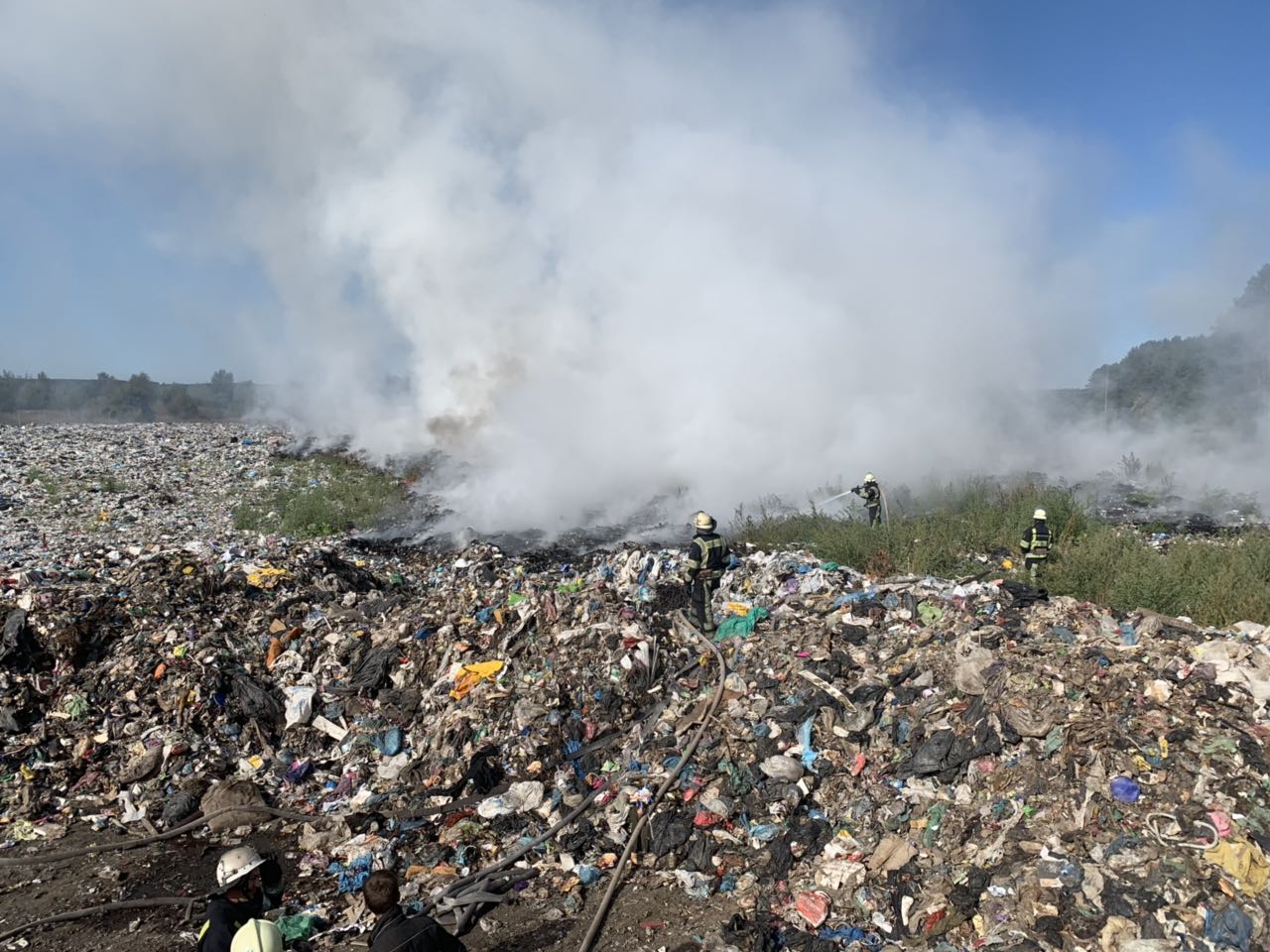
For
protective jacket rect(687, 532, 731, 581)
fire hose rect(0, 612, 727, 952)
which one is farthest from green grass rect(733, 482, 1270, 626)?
fire hose rect(0, 612, 727, 952)

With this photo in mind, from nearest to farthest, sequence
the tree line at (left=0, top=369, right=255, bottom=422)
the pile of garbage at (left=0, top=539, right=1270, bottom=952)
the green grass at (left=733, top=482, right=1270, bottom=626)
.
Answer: the pile of garbage at (left=0, top=539, right=1270, bottom=952)
the green grass at (left=733, top=482, right=1270, bottom=626)
the tree line at (left=0, top=369, right=255, bottom=422)

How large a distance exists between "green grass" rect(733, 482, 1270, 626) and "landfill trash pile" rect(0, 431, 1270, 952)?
123 centimetres

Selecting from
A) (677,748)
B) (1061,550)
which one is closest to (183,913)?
(677,748)

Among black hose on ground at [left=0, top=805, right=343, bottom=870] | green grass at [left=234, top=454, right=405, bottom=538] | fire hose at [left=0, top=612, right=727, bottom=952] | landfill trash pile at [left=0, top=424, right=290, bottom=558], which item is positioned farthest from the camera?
green grass at [left=234, top=454, right=405, bottom=538]

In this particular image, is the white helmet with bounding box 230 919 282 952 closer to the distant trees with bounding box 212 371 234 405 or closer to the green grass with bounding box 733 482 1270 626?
the green grass with bounding box 733 482 1270 626

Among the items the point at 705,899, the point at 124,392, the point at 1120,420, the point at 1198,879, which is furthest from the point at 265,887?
the point at 124,392

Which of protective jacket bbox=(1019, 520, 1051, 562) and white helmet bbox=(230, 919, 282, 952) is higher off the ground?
protective jacket bbox=(1019, 520, 1051, 562)

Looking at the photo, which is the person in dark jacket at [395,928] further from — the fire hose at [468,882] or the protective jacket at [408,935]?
the fire hose at [468,882]

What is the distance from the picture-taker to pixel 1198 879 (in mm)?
3480

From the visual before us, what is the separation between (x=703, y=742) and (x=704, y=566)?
2057mm

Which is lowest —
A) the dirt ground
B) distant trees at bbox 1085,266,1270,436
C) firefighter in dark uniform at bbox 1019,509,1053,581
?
the dirt ground

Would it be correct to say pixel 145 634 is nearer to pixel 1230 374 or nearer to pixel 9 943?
pixel 9 943

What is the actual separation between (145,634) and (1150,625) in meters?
8.92

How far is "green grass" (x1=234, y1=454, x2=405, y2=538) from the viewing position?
13.3 meters
